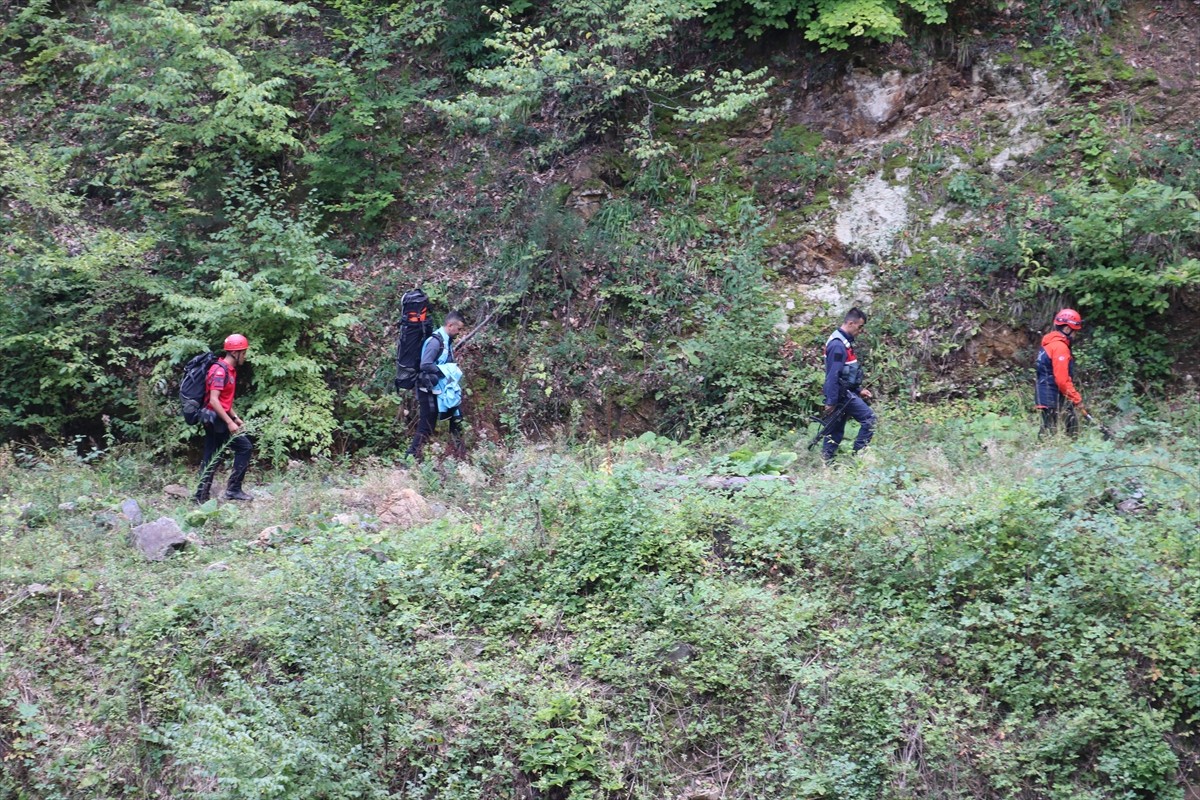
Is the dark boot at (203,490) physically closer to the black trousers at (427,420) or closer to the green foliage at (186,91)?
the black trousers at (427,420)

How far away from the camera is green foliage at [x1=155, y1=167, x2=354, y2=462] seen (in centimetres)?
1186

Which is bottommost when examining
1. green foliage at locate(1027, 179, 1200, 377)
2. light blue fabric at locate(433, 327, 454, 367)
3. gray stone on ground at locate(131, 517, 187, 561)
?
gray stone on ground at locate(131, 517, 187, 561)

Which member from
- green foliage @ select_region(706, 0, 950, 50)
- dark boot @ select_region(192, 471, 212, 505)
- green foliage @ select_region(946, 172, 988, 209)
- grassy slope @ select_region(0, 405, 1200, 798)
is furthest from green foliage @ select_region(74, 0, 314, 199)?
green foliage @ select_region(946, 172, 988, 209)

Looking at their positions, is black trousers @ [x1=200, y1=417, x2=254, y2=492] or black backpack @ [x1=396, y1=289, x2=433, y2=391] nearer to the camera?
black trousers @ [x1=200, y1=417, x2=254, y2=492]

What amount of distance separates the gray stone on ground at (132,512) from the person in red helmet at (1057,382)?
8.64 meters

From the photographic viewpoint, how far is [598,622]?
6301mm

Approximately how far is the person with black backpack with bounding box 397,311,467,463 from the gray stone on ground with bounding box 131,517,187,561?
301cm

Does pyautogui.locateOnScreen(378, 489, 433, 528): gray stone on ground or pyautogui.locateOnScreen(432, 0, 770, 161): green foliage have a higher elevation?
pyautogui.locateOnScreen(432, 0, 770, 161): green foliage

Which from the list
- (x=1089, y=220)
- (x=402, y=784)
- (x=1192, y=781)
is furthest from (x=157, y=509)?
(x=1089, y=220)

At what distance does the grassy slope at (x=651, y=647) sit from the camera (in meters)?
5.34

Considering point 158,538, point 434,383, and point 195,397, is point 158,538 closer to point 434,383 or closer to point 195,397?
point 195,397

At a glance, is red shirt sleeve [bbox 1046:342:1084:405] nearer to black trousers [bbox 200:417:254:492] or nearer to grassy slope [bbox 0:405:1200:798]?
grassy slope [bbox 0:405:1200:798]

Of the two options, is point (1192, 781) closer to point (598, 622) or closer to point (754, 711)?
point (754, 711)

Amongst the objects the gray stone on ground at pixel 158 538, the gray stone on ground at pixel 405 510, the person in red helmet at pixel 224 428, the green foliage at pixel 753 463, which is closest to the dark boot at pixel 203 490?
the person in red helmet at pixel 224 428
